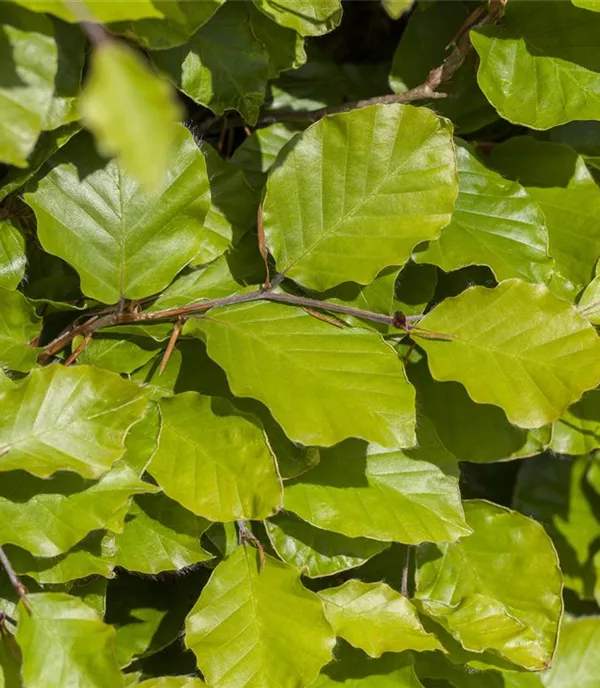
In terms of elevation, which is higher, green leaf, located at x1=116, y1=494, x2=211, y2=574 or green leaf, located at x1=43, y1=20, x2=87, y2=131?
green leaf, located at x1=43, y1=20, x2=87, y2=131

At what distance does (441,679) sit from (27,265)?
858 mm

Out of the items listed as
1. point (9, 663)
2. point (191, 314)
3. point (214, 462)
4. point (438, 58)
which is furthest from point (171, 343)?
point (438, 58)

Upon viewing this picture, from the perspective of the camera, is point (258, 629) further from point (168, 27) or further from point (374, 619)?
point (168, 27)

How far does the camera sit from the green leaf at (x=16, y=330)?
33.7 inches

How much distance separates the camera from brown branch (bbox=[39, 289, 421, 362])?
2.91 ft

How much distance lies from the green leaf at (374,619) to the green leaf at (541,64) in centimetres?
60

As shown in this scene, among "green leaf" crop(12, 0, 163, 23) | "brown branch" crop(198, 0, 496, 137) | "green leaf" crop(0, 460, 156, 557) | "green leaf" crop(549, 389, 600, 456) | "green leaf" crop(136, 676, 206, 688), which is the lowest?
"green leaf" crop(549, 389, 600, 456)

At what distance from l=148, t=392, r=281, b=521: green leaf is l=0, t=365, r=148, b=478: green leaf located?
0.09 m

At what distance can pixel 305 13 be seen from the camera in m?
0.85

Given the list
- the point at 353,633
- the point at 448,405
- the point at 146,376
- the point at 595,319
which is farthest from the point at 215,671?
the point at 595,319

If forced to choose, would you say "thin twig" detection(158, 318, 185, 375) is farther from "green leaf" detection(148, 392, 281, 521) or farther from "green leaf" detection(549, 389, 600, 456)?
"green leaf" detection(549, 389, 600, 456)

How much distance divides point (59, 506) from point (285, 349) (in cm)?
28

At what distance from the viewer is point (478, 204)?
3.36 ft

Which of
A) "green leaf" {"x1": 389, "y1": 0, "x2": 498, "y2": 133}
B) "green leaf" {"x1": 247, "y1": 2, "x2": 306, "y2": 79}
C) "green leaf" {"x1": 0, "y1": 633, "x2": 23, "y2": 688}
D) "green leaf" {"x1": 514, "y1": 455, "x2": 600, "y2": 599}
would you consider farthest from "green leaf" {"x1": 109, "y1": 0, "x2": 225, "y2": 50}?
"green leaf" {"x1": 514, "y1": 455, "x2": 600, "y2": 599}
